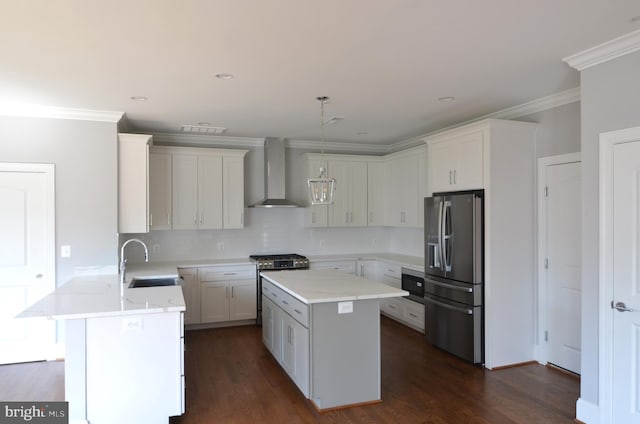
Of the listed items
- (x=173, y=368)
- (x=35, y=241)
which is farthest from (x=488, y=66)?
(x=35, y=241)

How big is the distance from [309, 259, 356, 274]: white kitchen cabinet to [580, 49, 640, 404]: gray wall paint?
3.55m

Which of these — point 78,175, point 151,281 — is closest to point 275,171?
point 151,281

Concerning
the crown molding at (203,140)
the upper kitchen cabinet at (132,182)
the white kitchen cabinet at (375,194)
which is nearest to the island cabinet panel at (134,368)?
the upper kitchen cabinet at (132,182)

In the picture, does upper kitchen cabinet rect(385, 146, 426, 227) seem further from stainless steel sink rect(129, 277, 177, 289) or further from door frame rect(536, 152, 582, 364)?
stainless steel sink rect(129, 277, 177, 289)

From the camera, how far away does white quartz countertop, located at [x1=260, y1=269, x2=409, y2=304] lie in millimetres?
3367

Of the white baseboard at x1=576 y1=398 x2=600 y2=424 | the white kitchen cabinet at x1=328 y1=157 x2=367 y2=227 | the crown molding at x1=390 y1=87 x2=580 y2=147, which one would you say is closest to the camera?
the white baseboard at x1=576 y1=398 x2=600 y2=424

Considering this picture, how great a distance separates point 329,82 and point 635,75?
2.16 m

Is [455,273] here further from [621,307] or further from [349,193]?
[349,193]

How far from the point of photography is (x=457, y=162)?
464 centimetres

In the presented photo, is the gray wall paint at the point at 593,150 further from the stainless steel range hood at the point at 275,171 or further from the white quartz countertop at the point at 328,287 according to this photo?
the stainless steel range hood at the point at 275,171

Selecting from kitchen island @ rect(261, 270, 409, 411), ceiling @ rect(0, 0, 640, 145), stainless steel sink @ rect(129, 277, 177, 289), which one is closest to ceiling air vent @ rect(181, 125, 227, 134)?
ceiling @ rect(0, 0, 640, 145)

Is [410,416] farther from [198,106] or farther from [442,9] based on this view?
[198,106]

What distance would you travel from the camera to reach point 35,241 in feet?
14.7

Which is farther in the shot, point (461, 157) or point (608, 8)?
point (461, 157)
